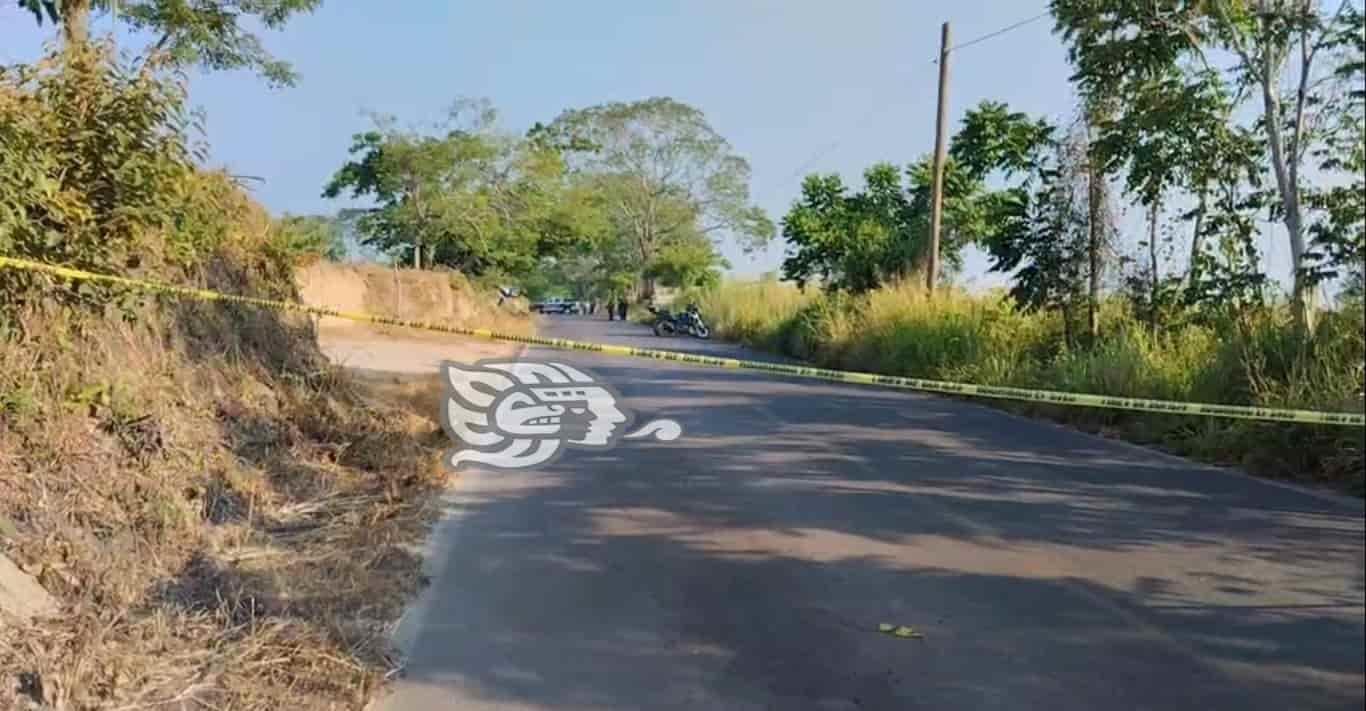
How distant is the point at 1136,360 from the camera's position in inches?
457

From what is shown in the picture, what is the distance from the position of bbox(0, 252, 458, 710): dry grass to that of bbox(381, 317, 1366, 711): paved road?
14.5 inches

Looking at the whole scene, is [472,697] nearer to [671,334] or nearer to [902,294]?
[902,294]

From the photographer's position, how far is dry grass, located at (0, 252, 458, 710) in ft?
13.2

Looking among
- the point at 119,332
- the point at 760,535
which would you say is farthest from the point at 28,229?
the point at 760,535

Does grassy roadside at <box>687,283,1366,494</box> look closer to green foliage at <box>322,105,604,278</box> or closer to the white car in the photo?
green foliage at <box>322,105,604,278</box>

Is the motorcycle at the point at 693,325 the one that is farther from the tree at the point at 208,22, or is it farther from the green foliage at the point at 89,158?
the green foliage at the point at 89,158

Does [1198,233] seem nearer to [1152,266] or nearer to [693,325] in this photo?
[1152,266]

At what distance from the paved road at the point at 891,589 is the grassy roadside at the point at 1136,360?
25 cm

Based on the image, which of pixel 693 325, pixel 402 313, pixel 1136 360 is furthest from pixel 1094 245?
pixel 693 325

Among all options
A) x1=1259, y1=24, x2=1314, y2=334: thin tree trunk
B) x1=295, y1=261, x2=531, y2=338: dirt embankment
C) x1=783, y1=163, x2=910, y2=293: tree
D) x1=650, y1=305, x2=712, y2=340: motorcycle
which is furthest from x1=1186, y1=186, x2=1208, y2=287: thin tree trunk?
x1=650, y1=305, x2=712, y2=340: motorcycle

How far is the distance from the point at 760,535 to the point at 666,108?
145ft

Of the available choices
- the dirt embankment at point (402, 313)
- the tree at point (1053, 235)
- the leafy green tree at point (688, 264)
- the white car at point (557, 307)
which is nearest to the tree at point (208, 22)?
the dirt embankment at point (402, 313)

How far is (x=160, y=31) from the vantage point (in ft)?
53.6

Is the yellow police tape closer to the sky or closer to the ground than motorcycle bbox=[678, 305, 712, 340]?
closer to the ground
